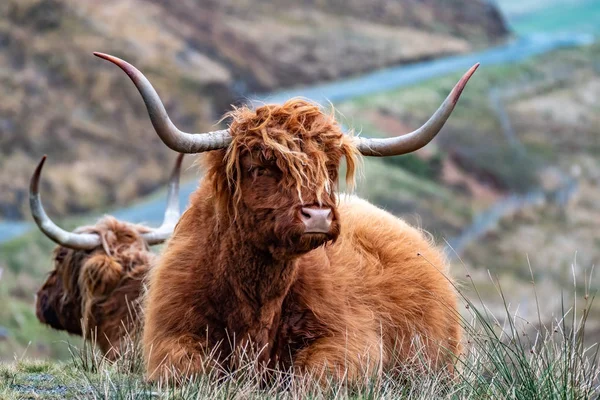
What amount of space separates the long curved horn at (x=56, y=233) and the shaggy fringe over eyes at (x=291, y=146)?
9.20ft

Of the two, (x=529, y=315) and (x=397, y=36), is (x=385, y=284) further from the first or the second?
(x=397, y=36)

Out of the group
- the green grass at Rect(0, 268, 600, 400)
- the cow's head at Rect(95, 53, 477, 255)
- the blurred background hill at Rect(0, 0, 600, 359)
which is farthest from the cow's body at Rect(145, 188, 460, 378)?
the blurred background hill at Rect(0, 0, 600, 359)

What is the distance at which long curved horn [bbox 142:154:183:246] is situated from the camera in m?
7.97

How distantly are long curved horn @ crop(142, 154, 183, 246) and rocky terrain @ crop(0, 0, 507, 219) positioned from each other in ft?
27.1

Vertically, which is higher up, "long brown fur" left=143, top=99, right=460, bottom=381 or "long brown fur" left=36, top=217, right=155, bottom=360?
"long brown fur" left=143, top=99, right=460, bottom=381

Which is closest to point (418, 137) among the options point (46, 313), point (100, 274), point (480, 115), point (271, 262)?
point (271, 262)

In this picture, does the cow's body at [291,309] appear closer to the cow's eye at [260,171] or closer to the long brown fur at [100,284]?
the cow's eye at [260,171]

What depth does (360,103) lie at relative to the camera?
2098 centimetres

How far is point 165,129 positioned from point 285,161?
582 millimetres

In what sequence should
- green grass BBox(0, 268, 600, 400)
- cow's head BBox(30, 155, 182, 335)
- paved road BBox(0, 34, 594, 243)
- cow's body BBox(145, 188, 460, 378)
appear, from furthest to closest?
paved road BBox(0, 34, 594, 243)
cow's head BBox(30, 155, 182, 335)
cow's body BBox(145, 188, 460, 378)
green grass BBox(0, 268, 600, 400)

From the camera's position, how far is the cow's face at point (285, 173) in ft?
14.7

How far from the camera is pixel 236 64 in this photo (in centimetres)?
2219

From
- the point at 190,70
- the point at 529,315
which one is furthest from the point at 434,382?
the point at 190,70

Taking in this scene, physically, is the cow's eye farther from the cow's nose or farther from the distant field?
the distant field
